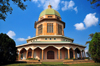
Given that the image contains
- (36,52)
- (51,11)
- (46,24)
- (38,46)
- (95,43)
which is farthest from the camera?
(51,11)

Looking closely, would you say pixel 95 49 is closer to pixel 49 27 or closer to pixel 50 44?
pixel 50 44

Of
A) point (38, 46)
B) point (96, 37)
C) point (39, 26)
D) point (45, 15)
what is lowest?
point (38, 46)

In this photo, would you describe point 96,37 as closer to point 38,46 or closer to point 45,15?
point 38,46

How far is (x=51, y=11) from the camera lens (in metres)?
34.8

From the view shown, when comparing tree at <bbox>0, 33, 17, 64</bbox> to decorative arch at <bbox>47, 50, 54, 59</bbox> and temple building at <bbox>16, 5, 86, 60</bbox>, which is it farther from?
decorative arch at <bbox>47, 50, 54, 59</bbox>

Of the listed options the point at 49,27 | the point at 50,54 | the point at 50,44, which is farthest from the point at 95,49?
the point at 49,27

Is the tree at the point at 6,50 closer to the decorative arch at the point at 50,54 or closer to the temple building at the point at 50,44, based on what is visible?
the temple building at the point at 50,44

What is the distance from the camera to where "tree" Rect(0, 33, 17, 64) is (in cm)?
1427

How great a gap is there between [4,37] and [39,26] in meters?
18.4

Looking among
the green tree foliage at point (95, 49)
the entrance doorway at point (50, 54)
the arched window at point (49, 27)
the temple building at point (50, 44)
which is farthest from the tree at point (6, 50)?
the arched window at point (49, 27)

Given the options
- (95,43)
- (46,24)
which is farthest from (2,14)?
(46,24)

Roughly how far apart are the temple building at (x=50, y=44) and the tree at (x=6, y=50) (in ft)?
30.7

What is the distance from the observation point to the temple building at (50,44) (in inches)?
1016

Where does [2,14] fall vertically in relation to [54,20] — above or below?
below
